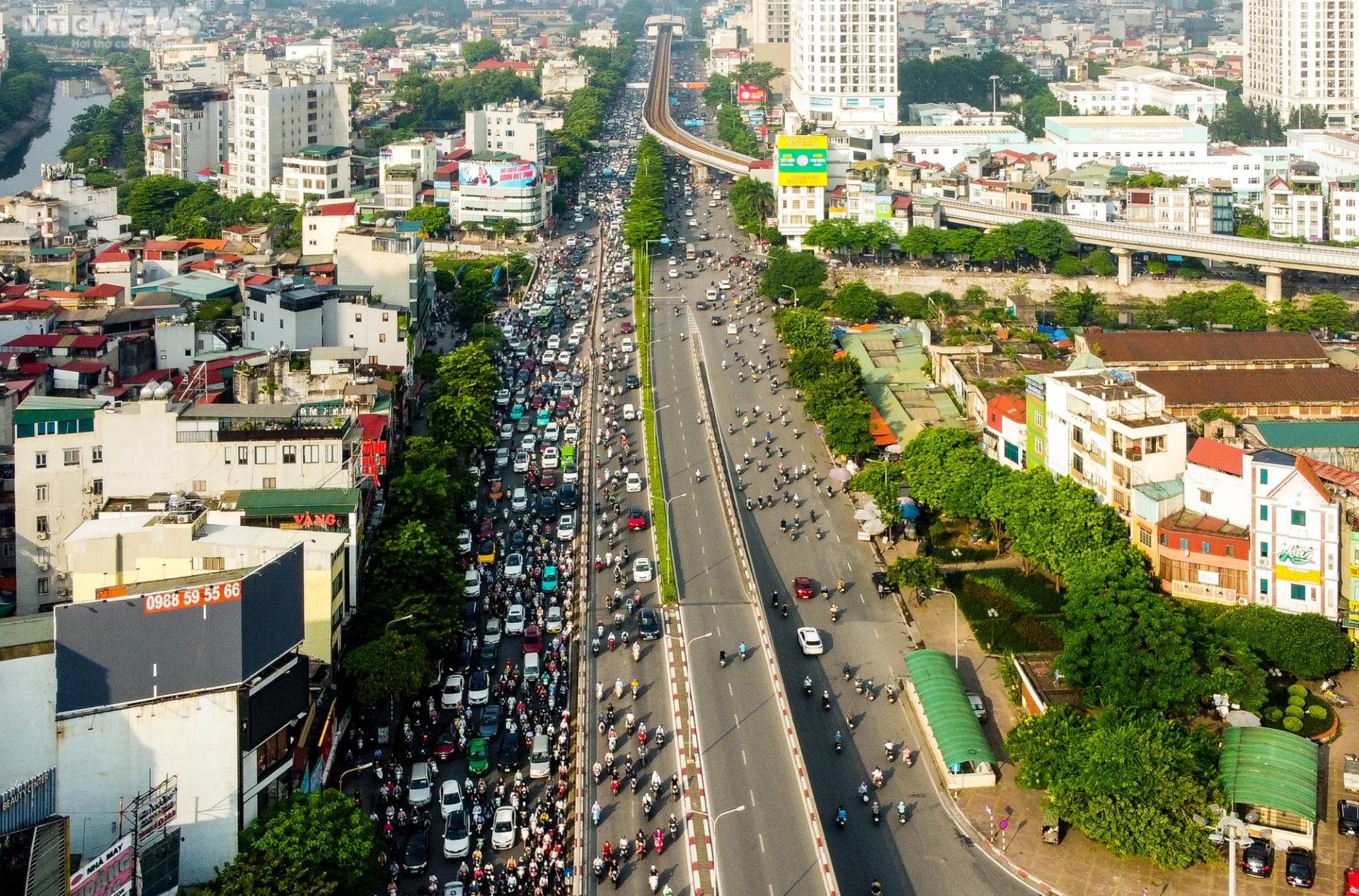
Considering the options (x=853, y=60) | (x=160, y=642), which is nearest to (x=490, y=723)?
(x=160, y=642)

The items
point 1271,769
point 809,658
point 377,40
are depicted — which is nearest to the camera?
point 1271,769

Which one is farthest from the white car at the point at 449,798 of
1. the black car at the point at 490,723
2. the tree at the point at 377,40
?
→ the tree at the point at 377,40

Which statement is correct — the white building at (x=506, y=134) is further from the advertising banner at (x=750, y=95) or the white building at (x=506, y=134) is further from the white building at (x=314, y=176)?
the advertising banner at (x=750, y=95)

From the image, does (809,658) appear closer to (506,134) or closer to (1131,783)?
(1131,783)

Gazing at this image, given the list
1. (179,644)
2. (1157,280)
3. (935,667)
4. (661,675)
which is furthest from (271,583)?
(1157,280)

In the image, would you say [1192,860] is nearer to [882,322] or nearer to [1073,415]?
[1073,415]

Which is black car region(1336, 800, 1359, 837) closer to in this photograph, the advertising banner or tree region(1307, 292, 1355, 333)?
tree region(1307, 292, 1355, 333)

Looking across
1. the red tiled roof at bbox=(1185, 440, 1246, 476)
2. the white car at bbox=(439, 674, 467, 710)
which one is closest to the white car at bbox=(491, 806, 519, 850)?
the white car at bbox=(439, 674, 467, 710)
